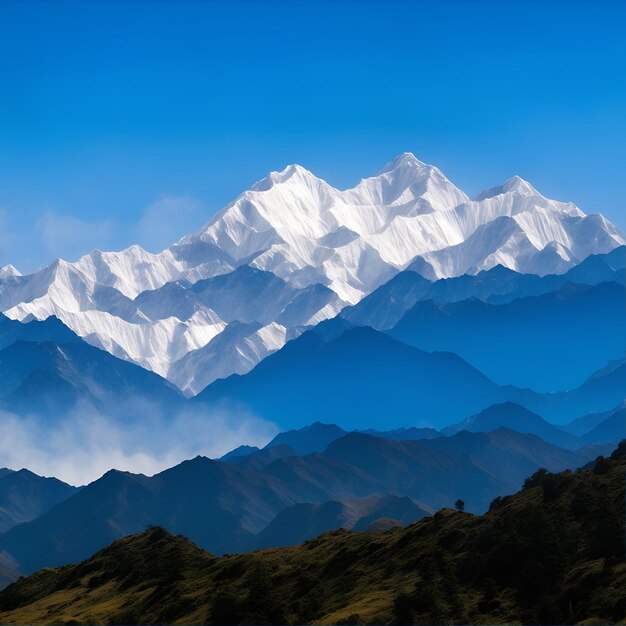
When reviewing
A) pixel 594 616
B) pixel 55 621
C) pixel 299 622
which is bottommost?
pixel 594 616

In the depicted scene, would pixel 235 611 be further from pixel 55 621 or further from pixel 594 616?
pixel 594 616

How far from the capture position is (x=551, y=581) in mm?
129500

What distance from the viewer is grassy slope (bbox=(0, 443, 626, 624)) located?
127 meters

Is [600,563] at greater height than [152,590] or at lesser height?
lesser

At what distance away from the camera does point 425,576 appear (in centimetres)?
14062

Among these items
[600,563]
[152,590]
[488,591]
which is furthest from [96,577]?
[600,563]

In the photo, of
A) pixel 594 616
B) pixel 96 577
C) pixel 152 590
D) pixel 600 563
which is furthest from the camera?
pixel 96 577

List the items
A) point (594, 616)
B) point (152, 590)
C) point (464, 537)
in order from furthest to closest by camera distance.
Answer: point (152, 590) → point (464, 537) → point (594, 616)

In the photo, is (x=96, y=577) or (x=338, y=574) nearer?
(x=338, y=574)

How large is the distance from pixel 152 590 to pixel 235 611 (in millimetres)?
31694

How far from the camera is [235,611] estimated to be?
480 ft

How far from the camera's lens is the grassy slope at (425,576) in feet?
417

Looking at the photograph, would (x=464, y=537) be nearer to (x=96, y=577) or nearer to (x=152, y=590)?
(x=152, y=590)

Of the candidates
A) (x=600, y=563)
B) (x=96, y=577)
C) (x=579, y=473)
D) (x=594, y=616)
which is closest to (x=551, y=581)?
(x=600, y=563)
